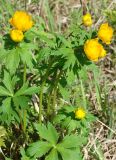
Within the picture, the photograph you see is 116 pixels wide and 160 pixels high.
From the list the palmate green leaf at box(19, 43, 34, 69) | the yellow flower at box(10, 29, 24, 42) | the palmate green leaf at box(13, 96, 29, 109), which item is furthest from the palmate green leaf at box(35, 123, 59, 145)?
the yellow flower at box(10, 29, 24, 42)

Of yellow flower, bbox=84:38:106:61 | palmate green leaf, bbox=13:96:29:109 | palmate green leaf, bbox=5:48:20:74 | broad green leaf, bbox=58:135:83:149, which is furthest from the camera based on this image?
broad green leaf, bbox=58:135:83:149

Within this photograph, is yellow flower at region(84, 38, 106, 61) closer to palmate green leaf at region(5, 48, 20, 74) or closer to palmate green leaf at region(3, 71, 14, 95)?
palmate green leaf at region(5, 48, 20, 74)

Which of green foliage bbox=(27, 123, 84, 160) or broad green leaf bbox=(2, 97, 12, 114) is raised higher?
broad green leaf bbox=(2, 97, 12, 114)

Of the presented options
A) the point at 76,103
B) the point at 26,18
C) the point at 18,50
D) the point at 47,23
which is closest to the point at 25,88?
the point at 18,50

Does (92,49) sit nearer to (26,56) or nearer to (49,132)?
(26,56)

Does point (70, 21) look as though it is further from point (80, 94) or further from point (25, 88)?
point (25, 88)

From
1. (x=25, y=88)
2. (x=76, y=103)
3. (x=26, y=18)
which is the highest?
(x=26, y=18)
